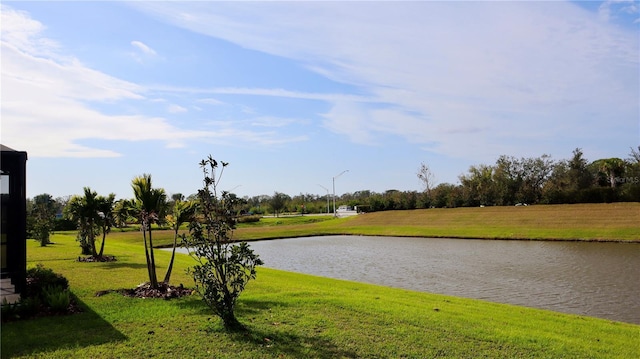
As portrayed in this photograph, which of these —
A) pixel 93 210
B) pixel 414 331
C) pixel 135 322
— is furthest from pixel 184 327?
pixel 93 210

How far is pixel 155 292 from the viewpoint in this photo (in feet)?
39.9

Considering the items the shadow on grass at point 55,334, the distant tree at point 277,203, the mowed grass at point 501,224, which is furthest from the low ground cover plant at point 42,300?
the distant tree at point 277,203

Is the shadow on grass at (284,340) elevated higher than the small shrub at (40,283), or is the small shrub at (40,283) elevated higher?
the small shrub at (40,283)

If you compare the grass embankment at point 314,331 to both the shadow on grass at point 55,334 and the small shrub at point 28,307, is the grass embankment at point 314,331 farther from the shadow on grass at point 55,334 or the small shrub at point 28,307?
the small shrub at point 28,307

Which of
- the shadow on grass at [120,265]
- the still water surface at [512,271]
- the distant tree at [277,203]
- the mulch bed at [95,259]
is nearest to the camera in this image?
the still water surface at [512,271]

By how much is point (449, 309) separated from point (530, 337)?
277cm

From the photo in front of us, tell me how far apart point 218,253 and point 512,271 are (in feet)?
56.6

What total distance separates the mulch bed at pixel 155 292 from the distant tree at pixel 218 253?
396cm

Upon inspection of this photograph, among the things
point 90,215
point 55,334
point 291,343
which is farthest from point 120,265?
point 291,343

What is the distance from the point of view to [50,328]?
8586 millimetres

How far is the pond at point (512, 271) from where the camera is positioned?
15.0m

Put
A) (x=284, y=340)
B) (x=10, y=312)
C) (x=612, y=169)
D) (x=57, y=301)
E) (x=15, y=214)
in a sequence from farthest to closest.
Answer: (x=612, y=169) < (x=15, y=214) < (x=57, y=301) < (x=10, y=312) < (x=284, y=340)

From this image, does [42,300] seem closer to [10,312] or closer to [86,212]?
[10,312]

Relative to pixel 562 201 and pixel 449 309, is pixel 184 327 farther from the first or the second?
pixel 562 201
